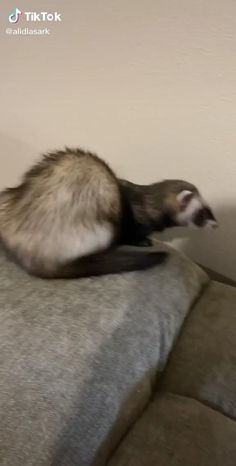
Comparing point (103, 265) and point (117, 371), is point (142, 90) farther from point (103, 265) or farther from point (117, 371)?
point (117, 371)

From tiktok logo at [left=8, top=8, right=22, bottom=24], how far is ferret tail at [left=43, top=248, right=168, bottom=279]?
1.92 ft

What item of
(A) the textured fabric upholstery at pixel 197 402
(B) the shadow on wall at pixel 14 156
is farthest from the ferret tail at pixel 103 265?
(B) the shadow on wall at pixel 14 156

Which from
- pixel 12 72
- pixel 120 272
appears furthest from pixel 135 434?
pixel 12 72

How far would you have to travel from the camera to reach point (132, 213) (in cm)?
97

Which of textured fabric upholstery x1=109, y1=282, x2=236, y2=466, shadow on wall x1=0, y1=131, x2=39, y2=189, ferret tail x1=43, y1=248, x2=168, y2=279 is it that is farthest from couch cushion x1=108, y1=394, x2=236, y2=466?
shadow on wall x1=0, y1=131, x2=39, y2=189

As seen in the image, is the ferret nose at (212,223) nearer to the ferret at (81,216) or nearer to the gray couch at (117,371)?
the ferret at (81,216)

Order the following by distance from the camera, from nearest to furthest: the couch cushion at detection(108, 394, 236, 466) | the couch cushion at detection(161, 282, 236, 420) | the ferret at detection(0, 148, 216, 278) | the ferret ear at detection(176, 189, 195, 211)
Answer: the couch cushion at detection(108, 394, 236, 466), the couch cushion at detection(161, 282, 236, 420), the ferret at detection(0, 148, 216, 278), the ferret ear at detection(176, 189, 195, 211)

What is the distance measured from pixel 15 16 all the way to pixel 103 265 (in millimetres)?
625

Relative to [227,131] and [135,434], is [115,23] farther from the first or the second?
[135,434]

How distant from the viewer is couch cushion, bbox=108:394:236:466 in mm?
606

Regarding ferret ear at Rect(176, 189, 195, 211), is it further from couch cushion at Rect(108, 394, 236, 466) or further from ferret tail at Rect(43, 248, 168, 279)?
couch cushion at Rect(108, 394, 236, 466)

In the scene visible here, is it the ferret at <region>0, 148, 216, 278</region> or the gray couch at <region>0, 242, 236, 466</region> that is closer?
the gray couch at <region>0, 242, 236, 466</region>

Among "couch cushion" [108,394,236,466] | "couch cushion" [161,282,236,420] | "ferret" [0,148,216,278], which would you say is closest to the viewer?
"couch cushion" [108,394,236,466]

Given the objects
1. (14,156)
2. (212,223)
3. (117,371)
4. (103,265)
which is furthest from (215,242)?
(14,156)
